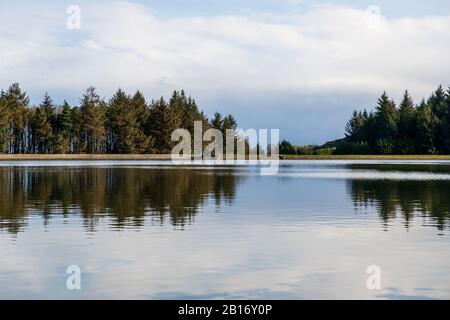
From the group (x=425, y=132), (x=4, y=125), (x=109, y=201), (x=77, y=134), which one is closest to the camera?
(x=109, y=201)

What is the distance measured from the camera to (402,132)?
398 ft

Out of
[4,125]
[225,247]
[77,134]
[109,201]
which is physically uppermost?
[4,125]

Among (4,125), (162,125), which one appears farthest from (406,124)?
(4,125)

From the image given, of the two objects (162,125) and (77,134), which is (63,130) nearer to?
(77,134)

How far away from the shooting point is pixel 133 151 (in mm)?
130625

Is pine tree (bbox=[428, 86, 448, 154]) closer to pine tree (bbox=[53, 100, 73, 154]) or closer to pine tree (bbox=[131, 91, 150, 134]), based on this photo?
pine tree (bbox=[131, 91, 150, 134])

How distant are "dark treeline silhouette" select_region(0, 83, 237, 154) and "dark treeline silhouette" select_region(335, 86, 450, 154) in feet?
109

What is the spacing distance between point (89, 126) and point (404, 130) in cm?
5369

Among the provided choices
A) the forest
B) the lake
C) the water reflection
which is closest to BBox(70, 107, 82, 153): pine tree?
the forest

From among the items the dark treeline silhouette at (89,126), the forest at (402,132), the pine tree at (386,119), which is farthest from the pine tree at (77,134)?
the pine tree at (386,119)

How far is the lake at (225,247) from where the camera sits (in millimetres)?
12812

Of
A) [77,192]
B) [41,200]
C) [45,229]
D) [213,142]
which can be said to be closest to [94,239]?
[45,229]

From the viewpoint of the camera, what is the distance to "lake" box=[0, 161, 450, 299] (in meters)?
12.8
